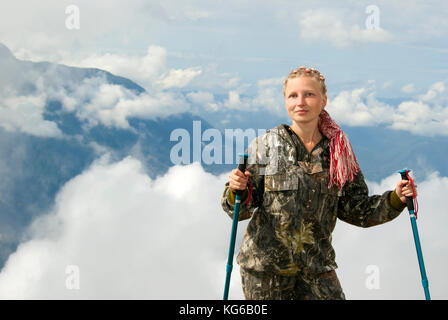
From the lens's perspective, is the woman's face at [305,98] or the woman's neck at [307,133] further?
the woman's neck at [307,133]

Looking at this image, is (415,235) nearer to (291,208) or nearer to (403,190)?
(403,190)

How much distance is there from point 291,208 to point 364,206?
31.4 inches

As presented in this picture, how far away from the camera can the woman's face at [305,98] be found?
5617 mm

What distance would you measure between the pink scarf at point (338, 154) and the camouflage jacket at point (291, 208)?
0.22 feet

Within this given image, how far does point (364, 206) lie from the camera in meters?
5.80

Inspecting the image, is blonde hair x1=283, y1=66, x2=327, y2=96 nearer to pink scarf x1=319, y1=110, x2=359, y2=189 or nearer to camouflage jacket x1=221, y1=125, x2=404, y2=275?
pink scarf x1=319, y1=110, x2=359, y2=189

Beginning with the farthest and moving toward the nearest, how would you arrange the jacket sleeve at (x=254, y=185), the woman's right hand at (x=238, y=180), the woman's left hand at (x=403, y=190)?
1. the jacket sleeve at (x=254, y=185)
2. the woman's left hand at (x=403, y=190)
3. the woman's right hand at (x=238, y=180)

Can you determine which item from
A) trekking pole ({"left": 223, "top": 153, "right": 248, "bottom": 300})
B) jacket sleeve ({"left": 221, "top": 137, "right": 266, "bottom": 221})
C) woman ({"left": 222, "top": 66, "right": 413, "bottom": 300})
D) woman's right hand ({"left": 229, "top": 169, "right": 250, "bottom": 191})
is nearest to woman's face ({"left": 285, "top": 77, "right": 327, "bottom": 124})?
woman ({"left": 222, "top": 66, "right": 413, "bottom": 300})

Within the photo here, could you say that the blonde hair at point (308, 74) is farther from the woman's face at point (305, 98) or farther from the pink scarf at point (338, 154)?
the pink scarf at point (338, 154)

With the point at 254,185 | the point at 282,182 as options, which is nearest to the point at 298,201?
the point at 282,182

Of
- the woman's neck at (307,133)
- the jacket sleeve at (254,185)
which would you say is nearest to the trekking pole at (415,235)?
the woman's neck at (307,133)

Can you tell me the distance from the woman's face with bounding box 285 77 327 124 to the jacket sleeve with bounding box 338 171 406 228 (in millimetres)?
811
